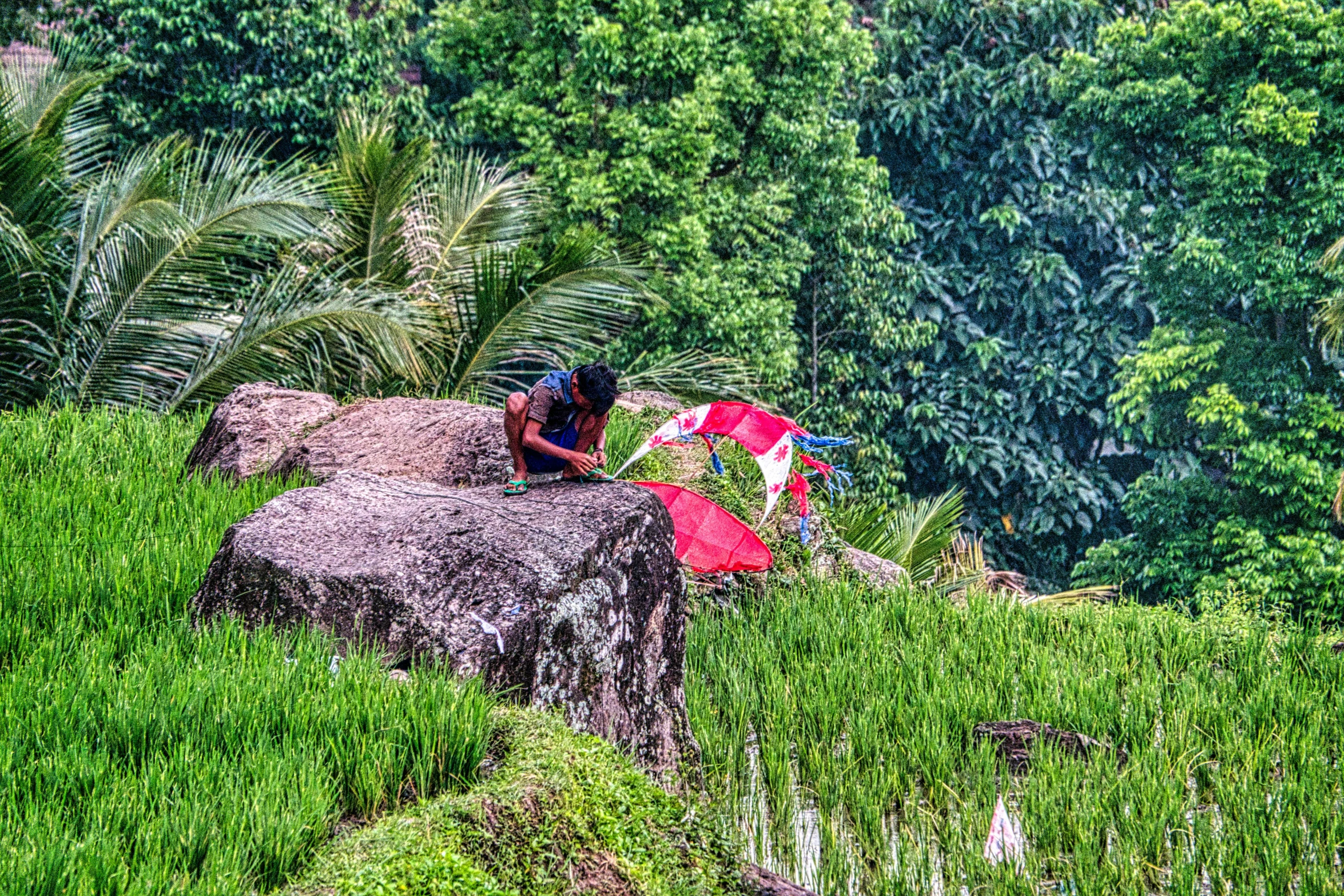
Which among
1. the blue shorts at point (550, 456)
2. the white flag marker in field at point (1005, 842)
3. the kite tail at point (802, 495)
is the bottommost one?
the white flag marker in field at point (1005, 842)

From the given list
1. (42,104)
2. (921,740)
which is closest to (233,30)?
(42,104)

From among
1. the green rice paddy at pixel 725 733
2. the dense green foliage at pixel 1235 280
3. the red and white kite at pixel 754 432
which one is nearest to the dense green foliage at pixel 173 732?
the green rice paddy at pixel 725 733

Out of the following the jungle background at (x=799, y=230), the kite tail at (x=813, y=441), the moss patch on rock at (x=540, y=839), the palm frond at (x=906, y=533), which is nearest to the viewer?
the moss patch on rock at (x=540, y=839)

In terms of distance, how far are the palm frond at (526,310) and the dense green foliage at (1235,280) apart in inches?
263

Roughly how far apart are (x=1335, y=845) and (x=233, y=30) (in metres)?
12.6

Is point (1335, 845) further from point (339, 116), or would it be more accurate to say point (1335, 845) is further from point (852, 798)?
point (339, 116)

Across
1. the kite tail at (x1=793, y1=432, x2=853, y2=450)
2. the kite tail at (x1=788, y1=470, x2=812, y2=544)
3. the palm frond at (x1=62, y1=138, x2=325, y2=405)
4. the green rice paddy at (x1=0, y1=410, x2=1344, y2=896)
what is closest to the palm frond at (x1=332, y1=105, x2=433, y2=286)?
the palm frond at (x1=62, y1=138, x2=325, y2=405)

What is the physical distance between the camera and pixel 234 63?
43.5 feet

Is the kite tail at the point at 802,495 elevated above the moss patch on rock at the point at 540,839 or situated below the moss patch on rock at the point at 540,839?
below

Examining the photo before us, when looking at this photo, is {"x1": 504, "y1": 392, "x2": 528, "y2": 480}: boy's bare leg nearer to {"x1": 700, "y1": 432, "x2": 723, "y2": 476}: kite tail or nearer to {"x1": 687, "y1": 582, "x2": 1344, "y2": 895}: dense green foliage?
{"x1": 700, "y1": 432, "x2": 723, "y2": 476}: kite tail

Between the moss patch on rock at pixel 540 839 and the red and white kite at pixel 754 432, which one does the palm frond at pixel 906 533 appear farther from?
the moss patch on rock at pixel 540 839

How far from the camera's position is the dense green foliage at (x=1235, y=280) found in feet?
40.5

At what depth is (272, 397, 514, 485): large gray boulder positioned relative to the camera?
607cm

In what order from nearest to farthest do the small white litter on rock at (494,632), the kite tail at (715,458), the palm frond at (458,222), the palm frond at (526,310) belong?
1. the small white litter on rock at (494,632)
2. the kite tail at (715,458)
3. the palm frond at (526,310)
4. the palm frond at (458,222)
